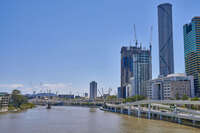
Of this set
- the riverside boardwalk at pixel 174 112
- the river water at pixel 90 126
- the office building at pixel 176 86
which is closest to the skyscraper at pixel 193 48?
the office building at pixel 176 86

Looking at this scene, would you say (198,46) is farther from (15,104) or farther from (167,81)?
(15,104)

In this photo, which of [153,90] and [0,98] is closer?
[0,98]

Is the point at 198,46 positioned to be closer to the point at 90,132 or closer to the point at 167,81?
the point at 167,81

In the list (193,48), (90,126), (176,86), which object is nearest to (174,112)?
(90,126)

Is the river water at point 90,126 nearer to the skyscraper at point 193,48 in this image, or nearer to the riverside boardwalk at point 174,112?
the riverside boardwalk at point 174,112

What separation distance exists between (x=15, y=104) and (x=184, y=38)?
455 feet

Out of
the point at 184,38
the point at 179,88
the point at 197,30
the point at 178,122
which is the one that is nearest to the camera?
the point at 178,122

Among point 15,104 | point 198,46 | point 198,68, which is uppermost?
point 198,46

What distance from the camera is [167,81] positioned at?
162375 mm

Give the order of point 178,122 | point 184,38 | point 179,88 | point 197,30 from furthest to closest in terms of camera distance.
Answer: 1. point 184,38
2. point 197,30
3. point 179,88
4. point 178,122

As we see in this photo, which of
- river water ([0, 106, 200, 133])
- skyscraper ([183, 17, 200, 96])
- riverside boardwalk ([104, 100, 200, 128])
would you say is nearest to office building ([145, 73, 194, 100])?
skyscraper ([183, 17, 200, 96])

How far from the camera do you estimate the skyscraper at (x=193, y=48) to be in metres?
172

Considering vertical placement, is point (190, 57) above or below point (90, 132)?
above

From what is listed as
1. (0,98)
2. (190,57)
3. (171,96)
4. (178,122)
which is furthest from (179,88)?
(0,98)
